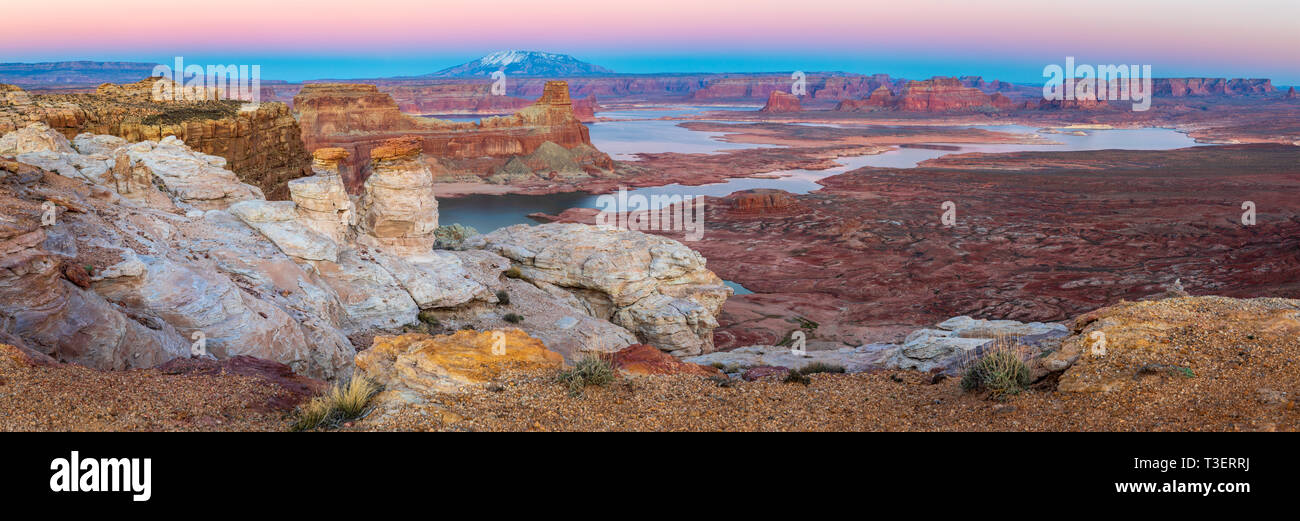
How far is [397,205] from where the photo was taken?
1666 centimetres

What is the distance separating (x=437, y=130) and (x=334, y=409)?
219 ft

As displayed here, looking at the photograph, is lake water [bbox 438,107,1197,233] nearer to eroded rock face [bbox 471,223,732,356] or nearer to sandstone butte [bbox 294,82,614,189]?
sandstone butte [bbox 294,82,614,189]

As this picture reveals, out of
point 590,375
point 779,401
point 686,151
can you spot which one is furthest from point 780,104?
point 590,375

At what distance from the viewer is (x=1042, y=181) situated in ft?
218

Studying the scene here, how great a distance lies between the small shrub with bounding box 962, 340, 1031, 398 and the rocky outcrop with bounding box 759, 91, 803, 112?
6910 inches

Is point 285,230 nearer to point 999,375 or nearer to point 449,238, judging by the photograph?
point 449,238

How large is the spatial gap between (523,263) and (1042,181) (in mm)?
59510

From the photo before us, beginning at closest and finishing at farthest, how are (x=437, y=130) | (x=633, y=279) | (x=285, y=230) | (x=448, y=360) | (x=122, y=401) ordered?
(x=122, y=401)
(x=448, y=360)
(x=285, y=230)
(x=633, y=279)
(x=437, y=130)

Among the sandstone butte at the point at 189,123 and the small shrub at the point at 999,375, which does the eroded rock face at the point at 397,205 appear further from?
the small shrub at the point at 999,375

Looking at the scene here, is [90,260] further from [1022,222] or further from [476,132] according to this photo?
[476,132]

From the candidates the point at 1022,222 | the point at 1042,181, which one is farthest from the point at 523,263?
the point at 1042,181

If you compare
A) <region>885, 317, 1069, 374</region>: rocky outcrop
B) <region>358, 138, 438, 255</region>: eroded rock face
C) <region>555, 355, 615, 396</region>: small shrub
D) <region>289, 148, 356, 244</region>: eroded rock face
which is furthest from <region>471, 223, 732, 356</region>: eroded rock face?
<region>555, 355, 615, 396</region>: small shrub

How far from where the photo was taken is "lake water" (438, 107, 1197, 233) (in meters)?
54.1

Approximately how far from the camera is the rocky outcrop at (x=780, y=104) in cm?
17810
